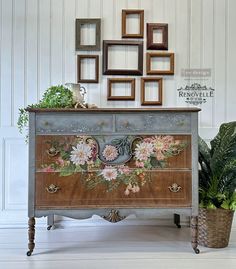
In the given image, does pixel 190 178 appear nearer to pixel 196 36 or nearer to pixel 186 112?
pixel 186 112

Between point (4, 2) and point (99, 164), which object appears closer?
point (99, 164)

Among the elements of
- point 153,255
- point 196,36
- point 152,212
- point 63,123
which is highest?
point 196,36

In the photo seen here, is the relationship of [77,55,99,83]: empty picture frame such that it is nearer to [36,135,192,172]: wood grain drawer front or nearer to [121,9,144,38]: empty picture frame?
[121,9,144,38]: empty picture frame

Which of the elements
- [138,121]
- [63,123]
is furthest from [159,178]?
[63,123]

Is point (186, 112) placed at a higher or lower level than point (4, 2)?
lower

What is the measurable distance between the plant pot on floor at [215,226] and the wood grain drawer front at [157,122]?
66 cm

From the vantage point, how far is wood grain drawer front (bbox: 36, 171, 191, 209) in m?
2.23

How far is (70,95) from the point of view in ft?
7.92

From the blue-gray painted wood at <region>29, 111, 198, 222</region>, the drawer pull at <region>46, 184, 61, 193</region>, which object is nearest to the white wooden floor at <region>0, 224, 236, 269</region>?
the blue-gray painted wood at <region>29, 111, 198, 222</region>

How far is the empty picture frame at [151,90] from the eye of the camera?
9.58ft

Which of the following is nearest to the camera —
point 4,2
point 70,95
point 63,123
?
point 63,123

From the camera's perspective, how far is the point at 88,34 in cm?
289

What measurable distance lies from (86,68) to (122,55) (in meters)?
0.35

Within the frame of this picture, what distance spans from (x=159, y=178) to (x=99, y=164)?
43 cm
